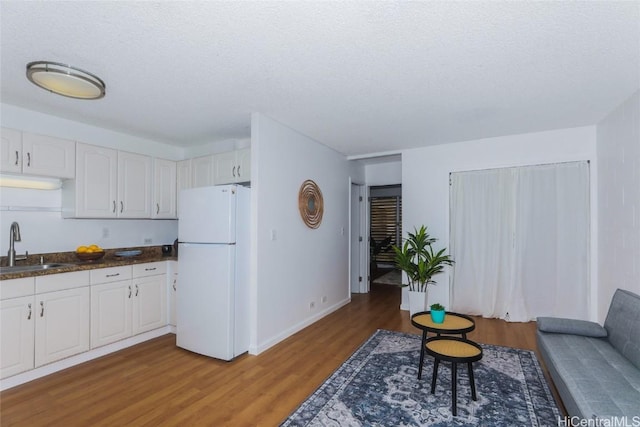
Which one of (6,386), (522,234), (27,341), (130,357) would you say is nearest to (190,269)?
(130,357)

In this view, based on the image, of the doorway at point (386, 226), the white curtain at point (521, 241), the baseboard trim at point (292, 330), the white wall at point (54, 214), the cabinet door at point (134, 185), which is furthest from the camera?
the doorway at point (386, 226)

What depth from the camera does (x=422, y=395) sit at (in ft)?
7.84

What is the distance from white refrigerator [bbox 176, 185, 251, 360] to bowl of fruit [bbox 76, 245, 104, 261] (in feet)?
3.10

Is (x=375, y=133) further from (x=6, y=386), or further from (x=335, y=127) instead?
(x=6, y=386)

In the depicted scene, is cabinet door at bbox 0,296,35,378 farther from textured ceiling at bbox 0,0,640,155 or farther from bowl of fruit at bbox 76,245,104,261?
textured ceiling at bbox 0,0,640,155

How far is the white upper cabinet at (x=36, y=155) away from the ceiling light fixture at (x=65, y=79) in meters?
0.93

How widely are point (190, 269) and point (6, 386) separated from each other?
5.29 ft

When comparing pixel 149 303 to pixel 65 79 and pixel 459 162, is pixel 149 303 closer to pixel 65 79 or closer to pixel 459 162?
pixel 65 79

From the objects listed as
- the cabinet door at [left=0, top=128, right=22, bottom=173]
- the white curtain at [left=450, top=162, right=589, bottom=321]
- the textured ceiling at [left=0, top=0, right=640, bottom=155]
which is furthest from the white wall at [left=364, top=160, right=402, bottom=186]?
the cabinet door at [left=0, top=128, right=22, bottom=173]

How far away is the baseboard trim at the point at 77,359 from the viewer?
8.41 feet

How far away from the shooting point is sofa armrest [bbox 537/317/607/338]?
8.34 ft

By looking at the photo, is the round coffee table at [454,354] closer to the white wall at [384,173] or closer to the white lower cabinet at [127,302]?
the white lower cabinet at [127,302]

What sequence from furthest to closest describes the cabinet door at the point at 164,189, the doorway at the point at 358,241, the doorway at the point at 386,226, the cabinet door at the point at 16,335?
the doorway at the point at 386,226 < the doorway at the point at 358,241 < the cabinet door at the point at 164,189 < the cabinet door at the point at 16,335

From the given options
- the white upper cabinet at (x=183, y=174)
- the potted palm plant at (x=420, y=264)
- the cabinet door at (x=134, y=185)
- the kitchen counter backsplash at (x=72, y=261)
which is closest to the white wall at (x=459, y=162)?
the potted palm plant at (x=420, y=264)
